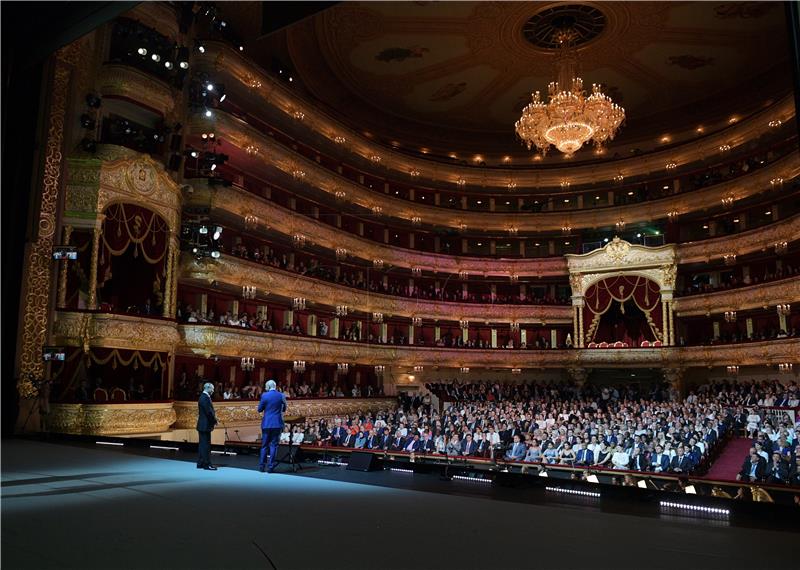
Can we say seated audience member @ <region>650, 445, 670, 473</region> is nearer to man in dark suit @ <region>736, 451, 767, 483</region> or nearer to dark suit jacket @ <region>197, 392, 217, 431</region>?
man in dark suit @ <region>736, 451, 767, 483</region>

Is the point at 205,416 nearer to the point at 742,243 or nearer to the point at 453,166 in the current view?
the point at 742,243

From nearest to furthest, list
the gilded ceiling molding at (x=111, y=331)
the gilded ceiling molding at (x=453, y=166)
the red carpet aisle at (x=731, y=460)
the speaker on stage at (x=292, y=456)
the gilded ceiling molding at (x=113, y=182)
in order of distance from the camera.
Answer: the speaker on stage at (x=292, y=456), the red carpet aisle at (x=731, y=460), the gilded ceiling molding at (x=111, y=331), the gilded ceiling molding at (x=113, y=182), the gilded ceiling molding at (x=453, y=166)

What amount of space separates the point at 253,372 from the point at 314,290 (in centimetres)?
443

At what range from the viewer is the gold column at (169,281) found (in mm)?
17531

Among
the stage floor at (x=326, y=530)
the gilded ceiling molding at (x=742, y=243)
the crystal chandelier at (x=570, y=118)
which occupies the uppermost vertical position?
the crystal chandelier at (x=570, y=118)

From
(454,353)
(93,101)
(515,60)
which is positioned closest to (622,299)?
(454,353)

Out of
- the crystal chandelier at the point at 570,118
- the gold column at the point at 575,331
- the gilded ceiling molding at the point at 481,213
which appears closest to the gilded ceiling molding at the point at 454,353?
the gold column at the point at 575,331

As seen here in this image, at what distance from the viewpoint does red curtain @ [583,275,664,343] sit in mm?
31859

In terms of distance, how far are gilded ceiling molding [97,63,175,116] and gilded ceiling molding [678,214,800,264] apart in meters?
25.1

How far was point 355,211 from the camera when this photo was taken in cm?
3148

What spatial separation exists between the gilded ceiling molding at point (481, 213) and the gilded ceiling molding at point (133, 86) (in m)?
3.30

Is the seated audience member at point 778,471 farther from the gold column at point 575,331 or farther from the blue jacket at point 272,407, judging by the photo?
the gold column at point 575,331

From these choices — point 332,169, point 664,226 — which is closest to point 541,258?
point 664,226

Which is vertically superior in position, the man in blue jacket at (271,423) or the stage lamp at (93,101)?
the stage lamp at (93,101)
